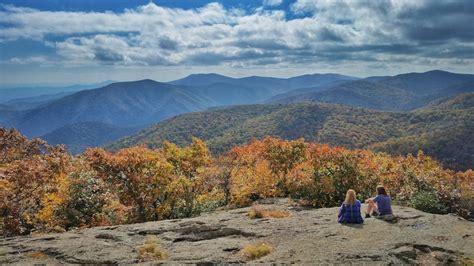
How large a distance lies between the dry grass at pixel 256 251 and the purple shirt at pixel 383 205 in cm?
737

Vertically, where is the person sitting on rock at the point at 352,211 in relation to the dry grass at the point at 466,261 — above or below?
above

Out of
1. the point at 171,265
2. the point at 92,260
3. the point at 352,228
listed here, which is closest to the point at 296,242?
the point at 352,228

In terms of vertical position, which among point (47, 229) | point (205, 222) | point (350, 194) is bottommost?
point (47, 229)

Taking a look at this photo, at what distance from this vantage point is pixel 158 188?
34.4 meters

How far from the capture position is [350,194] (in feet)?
62.9

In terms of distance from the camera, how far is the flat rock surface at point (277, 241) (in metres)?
15.3

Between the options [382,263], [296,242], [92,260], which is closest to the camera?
[382,263]

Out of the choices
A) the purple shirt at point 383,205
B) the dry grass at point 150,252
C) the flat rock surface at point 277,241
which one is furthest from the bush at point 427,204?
the dry grass at point 150,252

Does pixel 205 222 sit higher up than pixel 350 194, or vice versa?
pixel 350 194

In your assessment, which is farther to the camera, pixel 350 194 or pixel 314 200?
pixel 314 200

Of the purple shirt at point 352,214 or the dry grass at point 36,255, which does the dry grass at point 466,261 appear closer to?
the purple shirt at point 352,214

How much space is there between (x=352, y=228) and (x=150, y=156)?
21827 millimetres

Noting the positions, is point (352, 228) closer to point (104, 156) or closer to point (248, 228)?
point (248, 228)

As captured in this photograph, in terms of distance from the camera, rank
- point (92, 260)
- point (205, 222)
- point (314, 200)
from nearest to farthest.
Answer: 1. point (92, 260)
2. point (205, 222)
3. point (314, 200)
